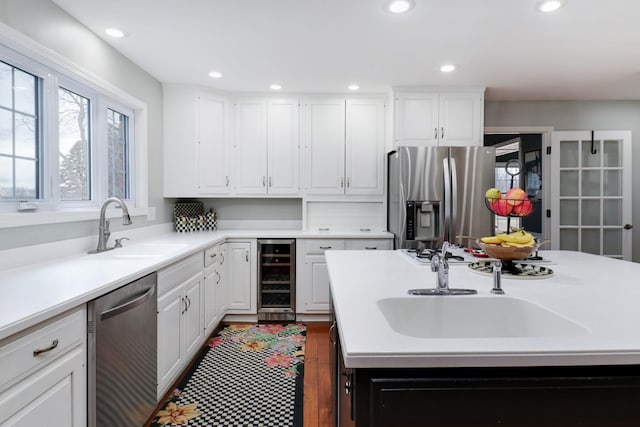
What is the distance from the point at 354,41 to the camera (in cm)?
260

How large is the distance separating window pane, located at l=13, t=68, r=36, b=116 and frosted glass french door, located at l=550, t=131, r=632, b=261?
487 centimetres

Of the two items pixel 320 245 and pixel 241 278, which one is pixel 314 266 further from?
pixel 241 278

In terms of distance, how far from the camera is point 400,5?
209 centimetres

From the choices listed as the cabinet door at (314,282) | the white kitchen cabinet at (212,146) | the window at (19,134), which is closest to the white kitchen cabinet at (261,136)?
the white kitchen cabinet at (212,146)

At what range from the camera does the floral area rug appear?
2033 mm

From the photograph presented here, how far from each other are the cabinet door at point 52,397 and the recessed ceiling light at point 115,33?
6.86ft

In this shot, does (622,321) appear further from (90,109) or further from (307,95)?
(307,95)

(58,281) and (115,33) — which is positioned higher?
(115,33)

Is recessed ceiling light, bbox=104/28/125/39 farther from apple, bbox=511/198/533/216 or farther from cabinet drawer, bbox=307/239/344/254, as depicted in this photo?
apple, bbox=511/198/533/216

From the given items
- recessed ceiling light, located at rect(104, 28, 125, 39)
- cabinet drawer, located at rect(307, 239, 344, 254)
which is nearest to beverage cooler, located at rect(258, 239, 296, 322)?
cabinet drawer, located at rect(307, 239, 344, 254)

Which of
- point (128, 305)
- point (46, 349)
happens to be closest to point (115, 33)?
point (128, 305)

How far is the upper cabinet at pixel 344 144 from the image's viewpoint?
3863 mm

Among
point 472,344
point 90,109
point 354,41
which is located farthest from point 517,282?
point 90,109

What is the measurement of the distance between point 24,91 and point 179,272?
4.35 feet
